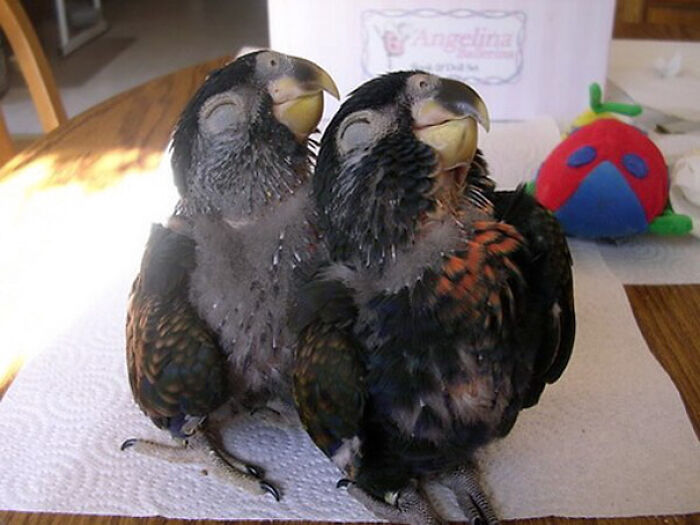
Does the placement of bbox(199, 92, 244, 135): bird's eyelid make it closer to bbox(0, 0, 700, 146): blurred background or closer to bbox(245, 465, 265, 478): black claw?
bbox(245, 465, 265, 478): black claw

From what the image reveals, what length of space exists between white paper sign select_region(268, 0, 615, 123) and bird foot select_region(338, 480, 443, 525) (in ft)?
1.98

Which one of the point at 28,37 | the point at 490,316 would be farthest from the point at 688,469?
the point at 28,37

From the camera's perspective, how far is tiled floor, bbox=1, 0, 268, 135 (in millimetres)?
2484

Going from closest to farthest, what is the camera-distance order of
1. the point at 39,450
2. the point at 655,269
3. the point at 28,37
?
the point at 39,450 < the point at 655,269 < the point at 28,37

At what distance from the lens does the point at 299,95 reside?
18.8 inches

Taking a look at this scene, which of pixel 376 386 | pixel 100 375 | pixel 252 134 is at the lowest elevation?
pixel 100 375

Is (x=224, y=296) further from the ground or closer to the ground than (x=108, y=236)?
further from the ground

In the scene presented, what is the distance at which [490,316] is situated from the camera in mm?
433

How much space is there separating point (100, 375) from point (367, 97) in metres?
0.32

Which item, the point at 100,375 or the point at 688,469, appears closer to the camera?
the point at 688,469

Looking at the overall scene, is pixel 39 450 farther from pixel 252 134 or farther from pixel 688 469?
pixel 688 469

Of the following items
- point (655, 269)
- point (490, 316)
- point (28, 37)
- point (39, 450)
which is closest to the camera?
point (490, 316)

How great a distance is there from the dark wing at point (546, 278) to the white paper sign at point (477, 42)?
1.78 feet

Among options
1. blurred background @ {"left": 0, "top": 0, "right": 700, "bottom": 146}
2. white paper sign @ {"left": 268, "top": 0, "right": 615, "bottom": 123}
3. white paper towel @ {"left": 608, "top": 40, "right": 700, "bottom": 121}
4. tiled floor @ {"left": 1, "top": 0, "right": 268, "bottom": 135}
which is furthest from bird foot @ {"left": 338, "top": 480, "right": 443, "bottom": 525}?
tiled floor @ {"left": 1, "top": 0, "right": 268, "bottom": 135}
